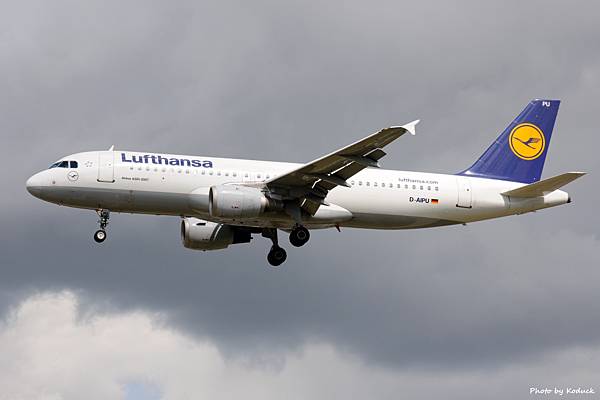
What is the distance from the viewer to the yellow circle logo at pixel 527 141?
188 ft

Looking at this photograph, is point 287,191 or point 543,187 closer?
point 287,191

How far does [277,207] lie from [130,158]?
642 cm

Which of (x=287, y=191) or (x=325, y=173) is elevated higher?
(x=325, y=173)

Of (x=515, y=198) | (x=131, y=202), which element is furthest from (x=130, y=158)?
(x=515, y=198)

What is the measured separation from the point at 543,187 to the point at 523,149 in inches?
186

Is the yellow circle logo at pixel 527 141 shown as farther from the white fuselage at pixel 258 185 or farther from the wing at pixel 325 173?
the wing at pixel 325 173

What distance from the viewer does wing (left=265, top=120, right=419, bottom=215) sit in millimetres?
46812

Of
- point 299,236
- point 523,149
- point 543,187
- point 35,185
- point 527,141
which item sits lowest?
point 299,236

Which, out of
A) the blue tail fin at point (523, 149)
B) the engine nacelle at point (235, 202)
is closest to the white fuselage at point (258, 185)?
the engine nacelle at point (235, 202)

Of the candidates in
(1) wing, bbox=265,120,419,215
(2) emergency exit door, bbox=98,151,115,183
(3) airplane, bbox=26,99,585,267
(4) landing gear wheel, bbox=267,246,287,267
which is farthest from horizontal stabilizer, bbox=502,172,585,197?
(2) emergency exit door, bbox=98,151,115,183

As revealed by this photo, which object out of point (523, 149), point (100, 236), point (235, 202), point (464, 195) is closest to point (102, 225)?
point (100, 236)

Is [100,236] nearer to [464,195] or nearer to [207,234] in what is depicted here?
[207,234]

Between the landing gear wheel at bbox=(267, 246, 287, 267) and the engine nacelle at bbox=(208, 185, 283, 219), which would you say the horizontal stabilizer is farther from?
the engine nacelle at bbox=(208, 185, 283, 219)

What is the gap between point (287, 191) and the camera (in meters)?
50.3
